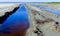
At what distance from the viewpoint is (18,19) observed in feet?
7.16

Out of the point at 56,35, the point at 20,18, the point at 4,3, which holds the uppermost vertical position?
the point at 4,3

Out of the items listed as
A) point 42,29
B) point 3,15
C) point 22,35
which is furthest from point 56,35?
point 3,15

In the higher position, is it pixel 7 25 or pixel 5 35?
pixel 7 25

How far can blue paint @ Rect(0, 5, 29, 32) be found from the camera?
213 centimetres

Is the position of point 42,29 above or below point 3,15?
below

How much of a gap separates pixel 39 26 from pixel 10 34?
517 millimetres

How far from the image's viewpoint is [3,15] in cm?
218

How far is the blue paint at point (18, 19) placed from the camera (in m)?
2.13

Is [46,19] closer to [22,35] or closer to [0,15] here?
[22,35]

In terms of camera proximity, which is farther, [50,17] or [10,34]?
[50,17]

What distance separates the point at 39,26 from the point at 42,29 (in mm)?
74

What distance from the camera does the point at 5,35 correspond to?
2107mm

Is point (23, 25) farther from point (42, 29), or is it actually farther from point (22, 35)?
point (42, 29)

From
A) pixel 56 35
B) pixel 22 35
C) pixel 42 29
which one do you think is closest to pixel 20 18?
pixel 22 35
